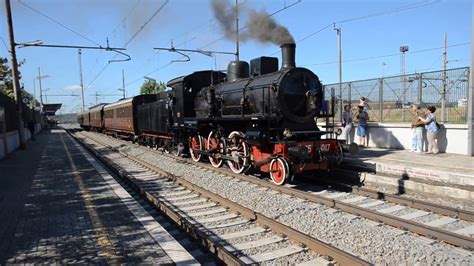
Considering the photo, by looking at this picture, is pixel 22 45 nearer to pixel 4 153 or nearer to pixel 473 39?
pixel 4 153

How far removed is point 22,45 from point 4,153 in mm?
5876

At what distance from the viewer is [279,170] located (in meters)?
9.59

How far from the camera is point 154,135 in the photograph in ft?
64.5

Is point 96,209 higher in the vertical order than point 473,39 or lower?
lower

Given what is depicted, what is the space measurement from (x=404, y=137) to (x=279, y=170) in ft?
20.1

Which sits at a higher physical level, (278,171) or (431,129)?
(431,129)

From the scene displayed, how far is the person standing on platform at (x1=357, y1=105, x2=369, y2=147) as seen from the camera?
46.4ft

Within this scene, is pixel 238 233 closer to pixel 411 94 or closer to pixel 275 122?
pixel 275 122

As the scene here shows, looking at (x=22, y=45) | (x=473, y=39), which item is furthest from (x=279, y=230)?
(x=22, y=45)

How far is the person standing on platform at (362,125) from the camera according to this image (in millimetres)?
14156

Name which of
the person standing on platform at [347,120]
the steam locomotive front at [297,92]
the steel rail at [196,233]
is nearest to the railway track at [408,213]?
the steam locomotive front at [297,92]

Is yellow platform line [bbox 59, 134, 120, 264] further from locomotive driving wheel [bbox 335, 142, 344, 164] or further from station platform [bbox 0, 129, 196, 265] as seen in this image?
locomotive driving wheel [bbox 335, 142, 344, 164]

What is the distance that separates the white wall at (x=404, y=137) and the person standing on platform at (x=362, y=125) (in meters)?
0.34

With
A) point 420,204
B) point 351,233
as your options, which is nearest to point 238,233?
point 351,233
